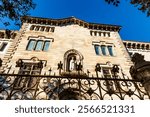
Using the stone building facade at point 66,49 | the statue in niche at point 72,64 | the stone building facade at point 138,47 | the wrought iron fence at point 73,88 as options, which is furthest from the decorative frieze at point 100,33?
the wrought iron fence at point 73,88

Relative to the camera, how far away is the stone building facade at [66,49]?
44.9ft

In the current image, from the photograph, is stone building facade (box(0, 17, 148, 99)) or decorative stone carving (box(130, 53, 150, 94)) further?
stone building facade (box(0, 17, 148, 99))

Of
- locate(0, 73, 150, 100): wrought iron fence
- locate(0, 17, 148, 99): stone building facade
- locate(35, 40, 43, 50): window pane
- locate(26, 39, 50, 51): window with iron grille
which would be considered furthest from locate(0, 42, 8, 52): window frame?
locate(0, 73, 150, 100): wrought iron fence

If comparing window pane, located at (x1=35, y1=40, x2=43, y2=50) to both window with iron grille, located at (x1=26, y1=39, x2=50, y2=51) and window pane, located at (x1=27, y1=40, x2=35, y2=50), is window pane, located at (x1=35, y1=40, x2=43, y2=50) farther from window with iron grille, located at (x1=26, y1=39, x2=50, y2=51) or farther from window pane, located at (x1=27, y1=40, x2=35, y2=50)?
window pane, located at (x1=27, y1=40, x2=35, y2=50)

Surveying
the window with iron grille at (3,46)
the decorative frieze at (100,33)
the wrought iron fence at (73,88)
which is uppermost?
the decorative frieze at (100,33)

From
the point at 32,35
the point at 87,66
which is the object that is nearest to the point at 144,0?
the point at 87,66

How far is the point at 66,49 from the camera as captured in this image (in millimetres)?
16391

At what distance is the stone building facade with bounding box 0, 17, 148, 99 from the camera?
1370 centimetres

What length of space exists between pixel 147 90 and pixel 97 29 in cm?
1841

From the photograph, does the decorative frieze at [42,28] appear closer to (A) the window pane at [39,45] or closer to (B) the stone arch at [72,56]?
(A) the window pane at [39,45]

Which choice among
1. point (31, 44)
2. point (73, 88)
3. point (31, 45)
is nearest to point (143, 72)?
point (73, 88)

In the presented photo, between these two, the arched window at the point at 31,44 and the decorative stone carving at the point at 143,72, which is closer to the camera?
the decorative stone carving at the point at 143,72

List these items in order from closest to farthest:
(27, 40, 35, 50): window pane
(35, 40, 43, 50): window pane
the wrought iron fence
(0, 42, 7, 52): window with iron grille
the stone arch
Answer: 1. the wrought iron fence
2. the stone arch
3. (27, 40, 35, 50): window pane
4. (35, 40, 43, 50): window pane
5. (0, 42, 7, 52): window with iron grille

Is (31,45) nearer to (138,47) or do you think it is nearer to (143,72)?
(143,72)
